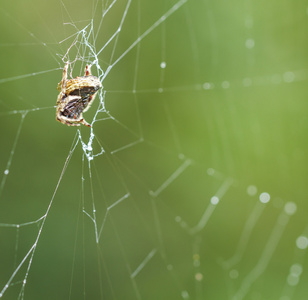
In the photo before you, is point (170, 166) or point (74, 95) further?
point (170, 166)

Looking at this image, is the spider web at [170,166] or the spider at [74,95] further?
the spider web at [170,166]

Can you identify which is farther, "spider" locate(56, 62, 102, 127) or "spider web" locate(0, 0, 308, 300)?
"spider web" locate(0, 0, 308, 300)

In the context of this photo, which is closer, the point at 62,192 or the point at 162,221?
the point at 62,192

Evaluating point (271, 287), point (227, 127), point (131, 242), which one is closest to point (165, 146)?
point (227, 127)

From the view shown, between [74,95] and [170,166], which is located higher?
[74,95]

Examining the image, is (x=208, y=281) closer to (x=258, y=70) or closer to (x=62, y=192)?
(x=62, y=192)
